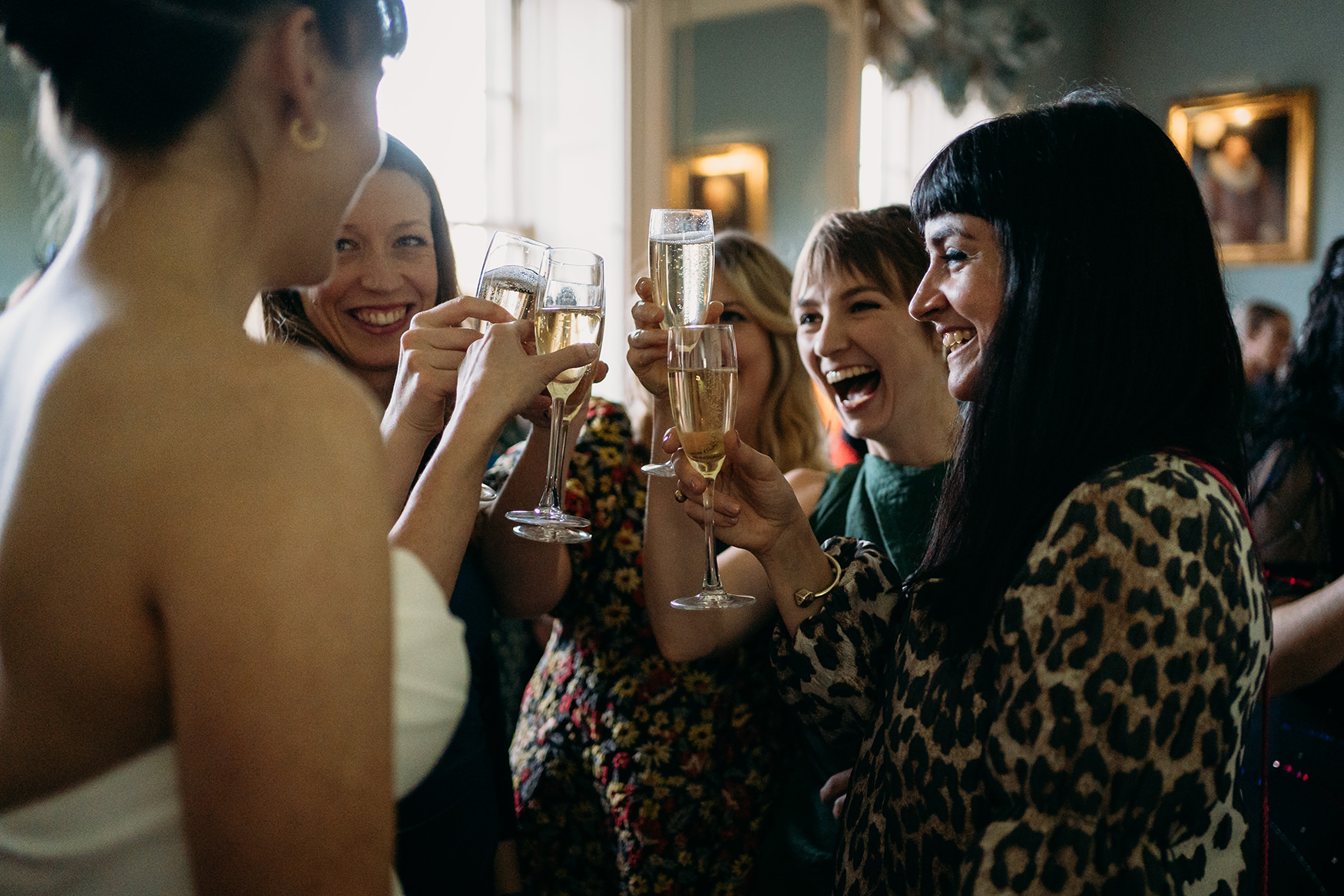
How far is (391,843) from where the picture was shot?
73 centimetres

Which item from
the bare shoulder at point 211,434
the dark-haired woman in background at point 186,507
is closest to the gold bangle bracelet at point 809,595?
the dark-haired woman in background at point 186,507

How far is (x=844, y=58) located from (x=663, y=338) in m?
5.75

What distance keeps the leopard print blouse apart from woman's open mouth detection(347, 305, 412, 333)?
1089 mm

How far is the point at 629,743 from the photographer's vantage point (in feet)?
5.65

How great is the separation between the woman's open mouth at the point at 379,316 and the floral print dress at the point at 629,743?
1.08 feet

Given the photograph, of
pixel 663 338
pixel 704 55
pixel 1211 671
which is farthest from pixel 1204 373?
pixel 704 55

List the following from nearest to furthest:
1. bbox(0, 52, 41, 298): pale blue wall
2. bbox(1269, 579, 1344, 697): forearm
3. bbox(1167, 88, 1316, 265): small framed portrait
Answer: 1. bbox(1269, 579, 1344, 697): forearm
2. bbox(0, 52, 41, 298): pale blue wall
3. bbox(1167, 88, 1316, 265): small framed portrait

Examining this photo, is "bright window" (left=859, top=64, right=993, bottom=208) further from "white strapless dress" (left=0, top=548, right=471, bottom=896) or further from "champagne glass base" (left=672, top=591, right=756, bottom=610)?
"white strapless dress" (left=0, top=548, right=471, bottom=896)

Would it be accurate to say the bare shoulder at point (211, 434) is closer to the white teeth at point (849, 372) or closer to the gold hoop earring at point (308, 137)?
the gold hoop earring at point (308, 137)

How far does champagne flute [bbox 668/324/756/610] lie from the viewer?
3.98 feet

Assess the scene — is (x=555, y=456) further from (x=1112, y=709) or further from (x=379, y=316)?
(x=1112, y=709)

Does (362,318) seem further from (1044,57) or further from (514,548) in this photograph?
(1044,57)

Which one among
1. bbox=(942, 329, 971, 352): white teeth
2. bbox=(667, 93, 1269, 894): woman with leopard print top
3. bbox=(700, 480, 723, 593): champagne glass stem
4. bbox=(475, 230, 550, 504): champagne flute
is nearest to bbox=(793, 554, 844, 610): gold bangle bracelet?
bbox=(667, 93, 1269, 894): woman with leopard print top

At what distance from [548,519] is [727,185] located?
5036mm
